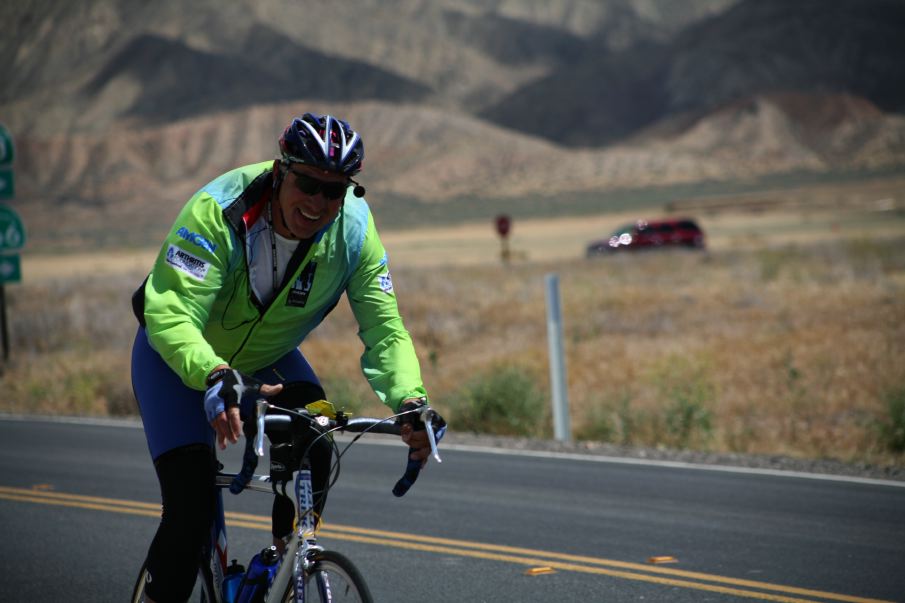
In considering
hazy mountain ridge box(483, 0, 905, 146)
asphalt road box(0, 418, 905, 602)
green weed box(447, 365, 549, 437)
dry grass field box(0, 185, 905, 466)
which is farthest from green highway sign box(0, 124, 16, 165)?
hazy mountain ridge box(483, 0, 905, 146)

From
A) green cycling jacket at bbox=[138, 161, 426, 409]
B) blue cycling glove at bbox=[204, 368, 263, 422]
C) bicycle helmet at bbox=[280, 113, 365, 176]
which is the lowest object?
blue cycling glove at bbox=[204, 368, 263, 422]

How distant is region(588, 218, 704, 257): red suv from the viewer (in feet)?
146

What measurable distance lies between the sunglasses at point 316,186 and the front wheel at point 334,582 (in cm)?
117

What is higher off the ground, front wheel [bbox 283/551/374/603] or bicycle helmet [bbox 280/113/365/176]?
bicycle helmet [bbox 280/113/365/176]

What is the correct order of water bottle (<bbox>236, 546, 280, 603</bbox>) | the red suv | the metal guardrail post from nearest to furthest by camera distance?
1. water bottle (<bbox>236, 546, 280, 603</bbox>)
2. the metal guardrail post
3. the red suv

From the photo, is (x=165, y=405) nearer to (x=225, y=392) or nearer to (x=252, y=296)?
(x=252, y=296)

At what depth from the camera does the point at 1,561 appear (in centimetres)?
734

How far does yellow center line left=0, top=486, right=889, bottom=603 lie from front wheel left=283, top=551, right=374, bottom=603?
3088 mm

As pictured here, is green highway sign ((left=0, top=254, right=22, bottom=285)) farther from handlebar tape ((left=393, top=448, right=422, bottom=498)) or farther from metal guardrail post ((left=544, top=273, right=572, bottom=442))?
handlebar tape ((left=393, top=448, right=422, bottom=498))

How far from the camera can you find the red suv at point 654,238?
146 ft

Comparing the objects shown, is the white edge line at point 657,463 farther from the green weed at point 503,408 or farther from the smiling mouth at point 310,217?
the smiling mouth at point 310,217

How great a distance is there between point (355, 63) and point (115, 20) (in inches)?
2124

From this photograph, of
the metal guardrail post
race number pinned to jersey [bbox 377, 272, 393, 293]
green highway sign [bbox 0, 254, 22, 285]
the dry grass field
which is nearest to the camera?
race number pinned to jersey [bbox 377, 272, 393, 293]

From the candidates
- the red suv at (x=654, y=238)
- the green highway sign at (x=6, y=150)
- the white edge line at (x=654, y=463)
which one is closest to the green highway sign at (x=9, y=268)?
the green highway sign at (x=6, y=150)
